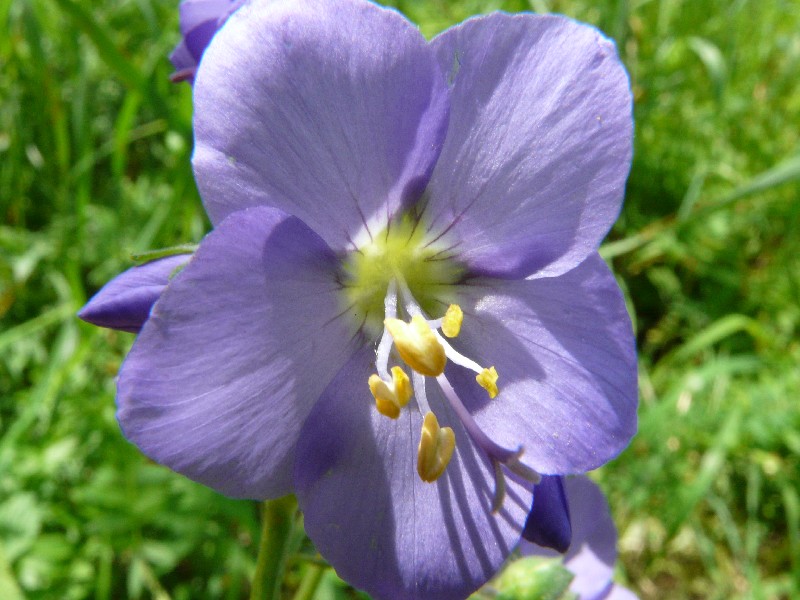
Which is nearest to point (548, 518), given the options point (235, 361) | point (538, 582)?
point (538, 582)

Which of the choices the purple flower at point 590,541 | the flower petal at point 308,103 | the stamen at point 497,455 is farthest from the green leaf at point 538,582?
the flower petal at point 308,103

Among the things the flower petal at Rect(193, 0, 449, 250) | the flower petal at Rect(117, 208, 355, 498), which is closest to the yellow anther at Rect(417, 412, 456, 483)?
the flower petal at Rect(117, 208, 355, 498)

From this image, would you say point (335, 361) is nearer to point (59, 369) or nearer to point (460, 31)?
point (460, 31)

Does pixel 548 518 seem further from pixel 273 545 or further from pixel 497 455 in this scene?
pixel 273 545

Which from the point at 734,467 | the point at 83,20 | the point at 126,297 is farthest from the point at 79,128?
the point at 734,467

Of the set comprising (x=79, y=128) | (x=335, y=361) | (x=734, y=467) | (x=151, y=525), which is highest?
(x=335, y=361)

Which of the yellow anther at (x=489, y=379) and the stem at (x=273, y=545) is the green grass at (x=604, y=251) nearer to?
the stem at (x=273, y=545)
